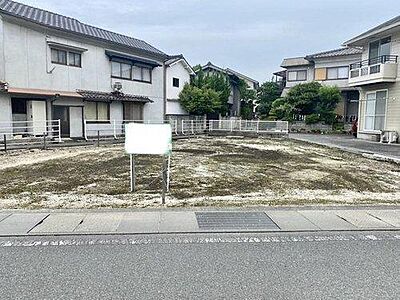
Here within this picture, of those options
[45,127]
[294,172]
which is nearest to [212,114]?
[45,127]

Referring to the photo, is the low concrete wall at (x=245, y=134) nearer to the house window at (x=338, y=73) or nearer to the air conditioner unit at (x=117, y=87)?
the air conditioner unit at (x=117, y=87)

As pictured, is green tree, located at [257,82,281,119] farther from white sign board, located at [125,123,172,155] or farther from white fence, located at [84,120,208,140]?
white sign board, located at [125,123,172,155]

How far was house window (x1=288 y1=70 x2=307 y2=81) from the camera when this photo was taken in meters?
34.3

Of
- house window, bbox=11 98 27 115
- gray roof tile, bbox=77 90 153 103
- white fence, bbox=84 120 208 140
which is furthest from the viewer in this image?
white fence, bbox=84 120 208 140

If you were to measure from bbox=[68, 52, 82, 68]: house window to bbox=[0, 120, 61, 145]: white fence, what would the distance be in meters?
3.51

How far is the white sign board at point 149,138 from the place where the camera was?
6.42 meters

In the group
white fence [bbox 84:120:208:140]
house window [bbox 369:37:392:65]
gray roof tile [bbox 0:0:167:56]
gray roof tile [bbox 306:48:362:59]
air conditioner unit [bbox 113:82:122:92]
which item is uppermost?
gray roof tile [bbox 306:48:362:59]

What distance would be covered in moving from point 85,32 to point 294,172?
15.3m

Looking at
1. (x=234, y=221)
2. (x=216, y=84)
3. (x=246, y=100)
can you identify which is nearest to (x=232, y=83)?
(x=246, y=100)

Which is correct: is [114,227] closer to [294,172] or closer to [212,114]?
[294,172]

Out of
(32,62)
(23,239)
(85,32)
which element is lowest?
(23,239)

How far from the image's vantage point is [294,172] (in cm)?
944

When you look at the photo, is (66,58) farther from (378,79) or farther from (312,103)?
(312,103)

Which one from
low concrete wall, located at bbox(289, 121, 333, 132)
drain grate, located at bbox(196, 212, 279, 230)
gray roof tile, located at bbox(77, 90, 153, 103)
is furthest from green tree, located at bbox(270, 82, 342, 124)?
drain grate, located at bbox(196, 212, 279, 230)
